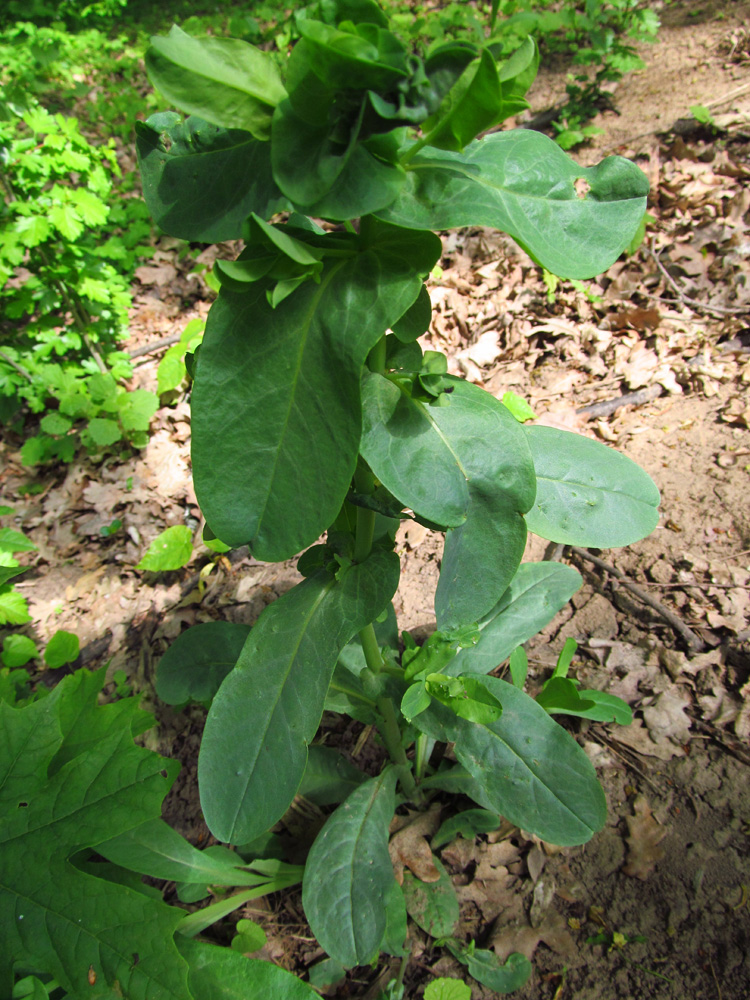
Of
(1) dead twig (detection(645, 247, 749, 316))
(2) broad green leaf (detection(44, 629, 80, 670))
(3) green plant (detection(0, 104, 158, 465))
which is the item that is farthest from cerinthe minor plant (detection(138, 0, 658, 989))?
(3) green plant (detection(0, 104, 158, 465))

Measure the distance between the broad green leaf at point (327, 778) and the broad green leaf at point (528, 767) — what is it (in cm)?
61

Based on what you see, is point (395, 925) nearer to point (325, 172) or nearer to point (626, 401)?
point (325, 172)

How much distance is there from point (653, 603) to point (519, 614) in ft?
2.34

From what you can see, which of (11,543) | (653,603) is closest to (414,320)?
(653,603)

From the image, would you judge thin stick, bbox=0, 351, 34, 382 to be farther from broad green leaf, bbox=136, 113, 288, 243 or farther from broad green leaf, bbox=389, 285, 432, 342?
broad green leaf, bbox=389, 285, 432, 342

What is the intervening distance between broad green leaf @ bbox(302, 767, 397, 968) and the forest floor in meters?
0.41

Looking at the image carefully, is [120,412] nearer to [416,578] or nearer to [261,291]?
[416,578]

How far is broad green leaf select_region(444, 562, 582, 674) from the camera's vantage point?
6.71 ft

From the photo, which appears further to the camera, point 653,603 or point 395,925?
point 653,603

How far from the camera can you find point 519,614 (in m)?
2.11

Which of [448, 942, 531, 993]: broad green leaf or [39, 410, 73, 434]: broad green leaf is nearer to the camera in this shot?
[448, 942, 531, 993]: broad green leaf

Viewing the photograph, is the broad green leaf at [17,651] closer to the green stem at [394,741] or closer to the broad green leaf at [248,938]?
the broad green leaf at [248,938]

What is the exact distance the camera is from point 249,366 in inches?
42.8

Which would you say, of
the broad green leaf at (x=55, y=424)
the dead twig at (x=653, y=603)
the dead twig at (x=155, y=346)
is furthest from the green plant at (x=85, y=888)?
the dead twig at (x=155, y=346)
